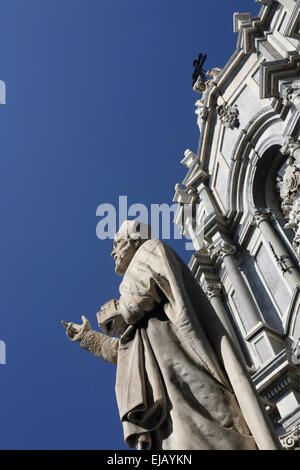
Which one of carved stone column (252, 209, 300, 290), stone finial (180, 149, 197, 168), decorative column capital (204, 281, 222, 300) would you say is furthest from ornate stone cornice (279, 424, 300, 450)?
stone finial (180, 149, 197, 168)

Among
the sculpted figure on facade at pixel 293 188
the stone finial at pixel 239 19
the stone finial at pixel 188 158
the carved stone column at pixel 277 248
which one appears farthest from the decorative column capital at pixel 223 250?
the stone finial at pixel 239 19

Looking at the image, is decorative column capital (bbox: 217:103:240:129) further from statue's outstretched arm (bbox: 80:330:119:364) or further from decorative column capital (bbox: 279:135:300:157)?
statue's outstretched arm (bbox: 80:330:119:364)

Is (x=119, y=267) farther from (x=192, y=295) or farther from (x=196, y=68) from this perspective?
(x=196, y=68)

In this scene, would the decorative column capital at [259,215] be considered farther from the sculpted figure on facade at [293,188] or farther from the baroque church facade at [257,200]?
the sculpted figure on facade at [293,188]

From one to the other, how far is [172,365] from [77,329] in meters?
1.30

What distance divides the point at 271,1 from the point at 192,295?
471 inches

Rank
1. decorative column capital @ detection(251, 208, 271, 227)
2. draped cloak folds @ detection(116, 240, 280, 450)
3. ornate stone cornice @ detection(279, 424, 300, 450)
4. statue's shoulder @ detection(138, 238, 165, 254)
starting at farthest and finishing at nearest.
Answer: decorative column capital @ detection(251, 208, 271, 227)
ornate stone cornice @ detection(279, 424, 300, 450)
statue's shoulder @ detection(138, 238, 165, 254)
draped cloak folds @ detection(116, 240, 280, 450)

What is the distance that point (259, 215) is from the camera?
1245 cm

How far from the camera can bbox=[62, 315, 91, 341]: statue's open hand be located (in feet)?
14.6

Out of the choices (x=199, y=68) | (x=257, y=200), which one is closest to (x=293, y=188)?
(x=257, y=200)

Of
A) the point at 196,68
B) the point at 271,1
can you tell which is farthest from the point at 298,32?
the point at 196,68

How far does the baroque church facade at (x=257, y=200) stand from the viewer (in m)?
10.1

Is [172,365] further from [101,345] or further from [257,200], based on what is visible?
[257,200]

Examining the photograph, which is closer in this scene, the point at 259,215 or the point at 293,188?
the point at 293,188
